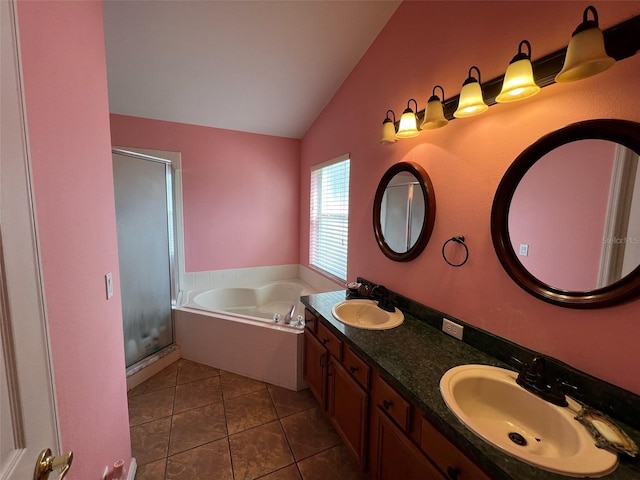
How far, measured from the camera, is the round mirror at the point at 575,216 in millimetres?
917

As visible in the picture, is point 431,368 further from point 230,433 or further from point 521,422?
point 230,433

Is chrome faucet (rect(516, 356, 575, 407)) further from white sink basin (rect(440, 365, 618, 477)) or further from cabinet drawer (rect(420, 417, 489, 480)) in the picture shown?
cabinet drawer (rect(420, 417, 489, 480))

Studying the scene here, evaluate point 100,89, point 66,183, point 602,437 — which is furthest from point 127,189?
point 602,437

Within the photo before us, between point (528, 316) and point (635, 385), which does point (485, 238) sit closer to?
point (528, 316)

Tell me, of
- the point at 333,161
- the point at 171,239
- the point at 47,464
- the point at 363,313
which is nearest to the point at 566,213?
the point at 363,313

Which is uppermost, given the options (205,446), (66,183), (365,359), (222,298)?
(66,183)

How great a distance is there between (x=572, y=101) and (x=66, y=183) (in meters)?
1.87

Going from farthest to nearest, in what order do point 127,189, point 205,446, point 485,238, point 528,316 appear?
point 127,189 < point 205,446 < point 485,238 < point 528,316

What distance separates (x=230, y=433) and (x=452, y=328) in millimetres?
1627

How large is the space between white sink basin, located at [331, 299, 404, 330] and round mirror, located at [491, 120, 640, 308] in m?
0.81

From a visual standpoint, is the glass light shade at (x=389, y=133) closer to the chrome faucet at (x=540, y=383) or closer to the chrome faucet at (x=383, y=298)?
the chrome faucet at (x=383, y=298)

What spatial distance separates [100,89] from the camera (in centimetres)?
122

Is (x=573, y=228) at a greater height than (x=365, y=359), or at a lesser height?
greater

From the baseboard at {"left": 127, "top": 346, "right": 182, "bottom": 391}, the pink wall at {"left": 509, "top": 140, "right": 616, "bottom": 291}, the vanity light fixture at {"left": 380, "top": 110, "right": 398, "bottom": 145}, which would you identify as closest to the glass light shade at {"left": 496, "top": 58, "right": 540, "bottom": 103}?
the pink wall at {"left": 509, "top": 140, "right": 616, "bottom": 291}
